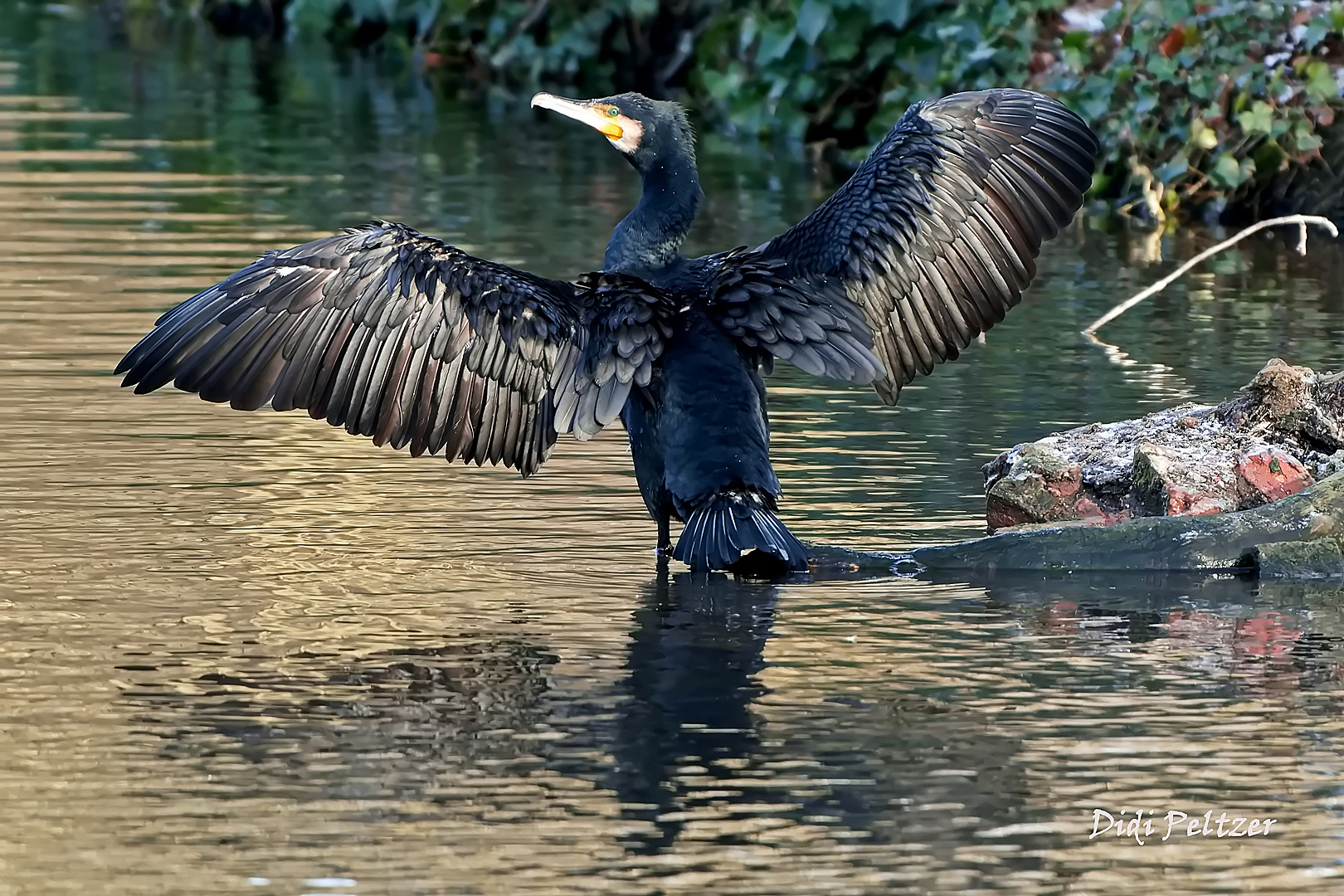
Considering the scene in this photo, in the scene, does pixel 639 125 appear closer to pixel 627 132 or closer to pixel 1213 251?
pixel 627 132

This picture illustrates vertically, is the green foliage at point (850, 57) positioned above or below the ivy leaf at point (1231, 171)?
above

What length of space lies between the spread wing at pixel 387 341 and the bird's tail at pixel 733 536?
1.58 feet

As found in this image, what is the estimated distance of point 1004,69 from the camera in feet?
61.3

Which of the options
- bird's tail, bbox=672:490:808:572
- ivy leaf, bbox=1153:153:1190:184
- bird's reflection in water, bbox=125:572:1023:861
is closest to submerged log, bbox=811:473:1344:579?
bird's tail, bbox=672:490:808:572

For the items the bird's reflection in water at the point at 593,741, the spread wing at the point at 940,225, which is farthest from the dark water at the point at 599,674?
the spread wing at the point at 940,225

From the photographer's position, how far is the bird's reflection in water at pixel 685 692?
5.98 metres

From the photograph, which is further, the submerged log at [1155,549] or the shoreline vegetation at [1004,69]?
the shoreline vegetation at [1004,69]

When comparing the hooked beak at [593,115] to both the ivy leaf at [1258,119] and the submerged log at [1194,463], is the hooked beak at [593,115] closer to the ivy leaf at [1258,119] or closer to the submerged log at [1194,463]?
the submerged log at [1194,463]

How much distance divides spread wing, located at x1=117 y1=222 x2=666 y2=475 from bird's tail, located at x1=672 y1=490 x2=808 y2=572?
0.48 meters

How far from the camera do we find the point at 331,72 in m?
29.2

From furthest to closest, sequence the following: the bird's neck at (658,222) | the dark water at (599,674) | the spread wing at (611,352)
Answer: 1. the bird's neck at (658,222)
2. the spread wing at (611,352)
3. the dark water at (599,674)

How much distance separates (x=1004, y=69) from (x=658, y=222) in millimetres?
10538

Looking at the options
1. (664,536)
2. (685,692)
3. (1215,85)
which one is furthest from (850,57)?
(685,692)

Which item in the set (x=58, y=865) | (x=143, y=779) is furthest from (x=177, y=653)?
(x=58, y=865)
